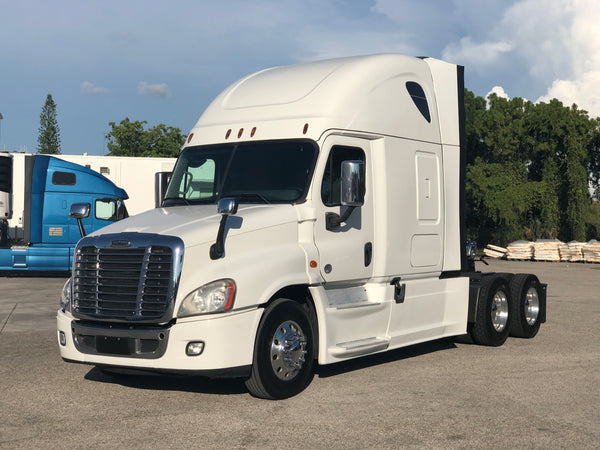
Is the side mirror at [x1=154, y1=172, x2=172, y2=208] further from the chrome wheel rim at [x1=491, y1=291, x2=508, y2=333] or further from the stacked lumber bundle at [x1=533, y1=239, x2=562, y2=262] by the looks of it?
the stacked lumber bundle at [x1=533, y1=239, x2=562, y2=262]

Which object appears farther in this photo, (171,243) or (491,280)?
(491,280)

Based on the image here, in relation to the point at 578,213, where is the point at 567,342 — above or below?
below

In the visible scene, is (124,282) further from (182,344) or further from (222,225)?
(222,225)

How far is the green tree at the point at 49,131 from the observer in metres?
87.2

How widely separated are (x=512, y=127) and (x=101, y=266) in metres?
44.5

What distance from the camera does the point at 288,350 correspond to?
7.58 m

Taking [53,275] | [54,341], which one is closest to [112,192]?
[53,275]

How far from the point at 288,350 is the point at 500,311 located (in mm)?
4731

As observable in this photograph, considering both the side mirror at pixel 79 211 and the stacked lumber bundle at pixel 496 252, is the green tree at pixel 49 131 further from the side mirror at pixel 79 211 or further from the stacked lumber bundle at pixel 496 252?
the side mirror at pixel 79 211

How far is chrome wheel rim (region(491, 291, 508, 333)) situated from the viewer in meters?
11.2

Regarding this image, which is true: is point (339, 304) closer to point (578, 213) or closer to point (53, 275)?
point (53, 275)

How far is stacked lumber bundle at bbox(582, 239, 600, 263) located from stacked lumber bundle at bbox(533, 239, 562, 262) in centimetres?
128

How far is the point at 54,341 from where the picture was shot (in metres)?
11.2

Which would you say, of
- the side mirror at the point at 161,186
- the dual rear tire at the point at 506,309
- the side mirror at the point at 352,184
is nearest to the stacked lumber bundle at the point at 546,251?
the dual rear tire at the point at 506,309
